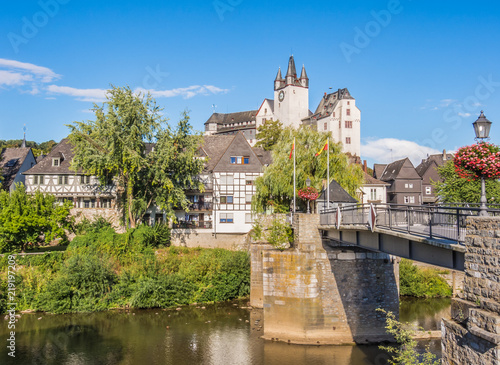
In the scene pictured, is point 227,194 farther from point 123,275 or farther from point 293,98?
point 293,98

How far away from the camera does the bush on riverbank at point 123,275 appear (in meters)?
29.2

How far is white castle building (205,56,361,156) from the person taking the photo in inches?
3167

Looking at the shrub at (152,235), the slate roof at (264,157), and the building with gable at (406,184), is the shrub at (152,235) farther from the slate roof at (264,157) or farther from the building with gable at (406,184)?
the building with gable at (406,184)

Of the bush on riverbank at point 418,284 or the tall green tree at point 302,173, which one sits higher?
the tall green tree at point 302,173

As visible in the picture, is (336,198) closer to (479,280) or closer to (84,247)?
(479,280)

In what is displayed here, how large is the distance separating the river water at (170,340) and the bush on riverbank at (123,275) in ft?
3.78

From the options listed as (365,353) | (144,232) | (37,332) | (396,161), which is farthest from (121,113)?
(396,161)

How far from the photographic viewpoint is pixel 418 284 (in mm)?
33281

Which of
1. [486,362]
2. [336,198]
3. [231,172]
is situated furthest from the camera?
[231,172]

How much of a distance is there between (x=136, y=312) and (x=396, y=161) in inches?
1633

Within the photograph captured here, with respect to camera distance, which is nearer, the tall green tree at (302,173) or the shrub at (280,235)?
the shrub at (280,235)

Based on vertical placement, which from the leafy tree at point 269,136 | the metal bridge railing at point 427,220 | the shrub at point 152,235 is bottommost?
the shrub at point 152,235

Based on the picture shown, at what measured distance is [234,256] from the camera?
33.5 m

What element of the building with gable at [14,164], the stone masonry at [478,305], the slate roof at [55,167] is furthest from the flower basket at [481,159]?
the building with gable at [14,164]
